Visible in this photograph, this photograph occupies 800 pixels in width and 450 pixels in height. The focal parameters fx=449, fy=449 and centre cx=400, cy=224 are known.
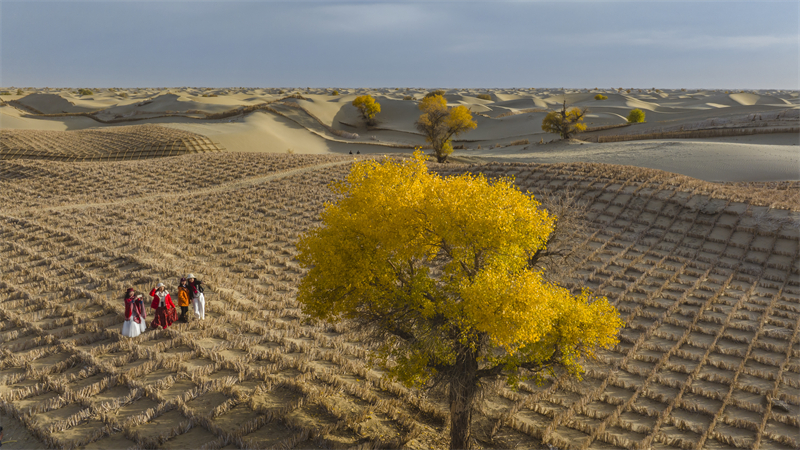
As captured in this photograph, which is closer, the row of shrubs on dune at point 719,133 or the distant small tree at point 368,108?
the row of shrubs on dune at point 719,133

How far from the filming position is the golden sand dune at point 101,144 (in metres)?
44.4

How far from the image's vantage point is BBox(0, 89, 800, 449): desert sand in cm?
1157

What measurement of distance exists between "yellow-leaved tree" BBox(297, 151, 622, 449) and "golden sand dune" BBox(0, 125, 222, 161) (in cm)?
4345

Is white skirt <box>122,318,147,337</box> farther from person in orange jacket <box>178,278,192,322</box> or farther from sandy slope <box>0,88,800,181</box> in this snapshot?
sandy slope <box>0,88,800,181</box>

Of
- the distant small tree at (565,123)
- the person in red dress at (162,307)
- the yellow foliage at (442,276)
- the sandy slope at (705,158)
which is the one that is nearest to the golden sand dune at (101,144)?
the person in red dress at (162,307)

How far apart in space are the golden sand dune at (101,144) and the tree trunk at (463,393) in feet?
148

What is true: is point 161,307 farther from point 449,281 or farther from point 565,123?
point 565,123

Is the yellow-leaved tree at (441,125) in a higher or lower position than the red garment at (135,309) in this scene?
higher

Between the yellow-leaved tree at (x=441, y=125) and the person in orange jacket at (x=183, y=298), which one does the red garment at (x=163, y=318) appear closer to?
the person in orange jacket at (x=183, y=298)

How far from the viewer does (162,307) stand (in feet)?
48.5

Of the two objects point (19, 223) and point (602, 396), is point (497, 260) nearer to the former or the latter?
point (602, 396)

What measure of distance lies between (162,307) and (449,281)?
1017 cm

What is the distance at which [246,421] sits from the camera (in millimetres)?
11055

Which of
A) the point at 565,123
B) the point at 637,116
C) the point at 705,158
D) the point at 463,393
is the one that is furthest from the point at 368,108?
the point at 463,393
